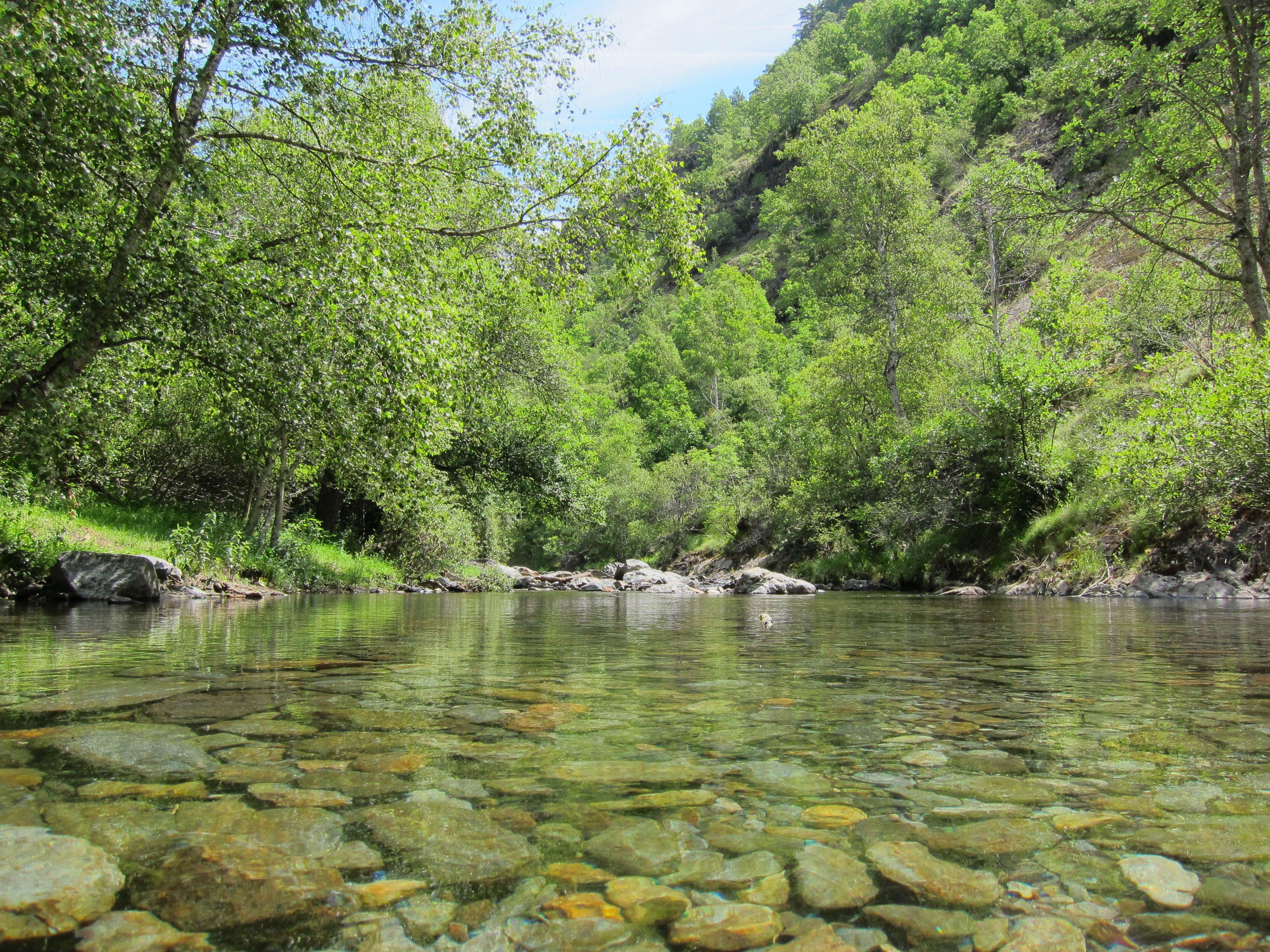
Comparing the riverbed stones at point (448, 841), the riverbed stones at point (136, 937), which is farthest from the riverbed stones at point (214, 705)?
the riverbed stones at point (136, 937)

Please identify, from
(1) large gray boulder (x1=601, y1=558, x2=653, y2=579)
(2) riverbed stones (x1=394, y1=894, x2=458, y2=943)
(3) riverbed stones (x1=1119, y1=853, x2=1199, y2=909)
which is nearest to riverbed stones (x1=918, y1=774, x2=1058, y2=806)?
(3) riverbed stones (x1=1119, y1=853, x2=1199, y2=909)

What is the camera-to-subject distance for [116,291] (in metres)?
6.73

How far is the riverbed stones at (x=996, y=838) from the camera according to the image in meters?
1.85

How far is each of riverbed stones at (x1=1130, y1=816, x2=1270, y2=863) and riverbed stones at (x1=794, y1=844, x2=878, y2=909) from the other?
75cm

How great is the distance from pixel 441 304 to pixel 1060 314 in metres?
20.1

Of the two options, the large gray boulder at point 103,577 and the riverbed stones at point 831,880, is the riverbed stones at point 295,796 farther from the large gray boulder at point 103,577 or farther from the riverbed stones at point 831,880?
the large gray boulder at point 103,577

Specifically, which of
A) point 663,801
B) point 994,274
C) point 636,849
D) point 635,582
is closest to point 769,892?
point 636,849

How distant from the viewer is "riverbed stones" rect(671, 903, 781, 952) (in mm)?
1405

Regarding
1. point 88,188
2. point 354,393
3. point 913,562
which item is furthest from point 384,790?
point 913,562

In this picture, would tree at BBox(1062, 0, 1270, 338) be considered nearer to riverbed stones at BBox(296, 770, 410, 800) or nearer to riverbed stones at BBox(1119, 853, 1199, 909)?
riverbed stones at BBox(1119, 853, 1199, 909)

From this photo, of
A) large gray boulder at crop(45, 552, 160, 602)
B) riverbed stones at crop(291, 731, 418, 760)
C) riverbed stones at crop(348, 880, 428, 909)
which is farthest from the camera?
large gray boulder at crop(45, 552, 160, 602)

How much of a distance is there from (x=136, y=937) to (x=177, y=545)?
48.7 feet

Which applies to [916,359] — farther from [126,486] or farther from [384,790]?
[384,790]

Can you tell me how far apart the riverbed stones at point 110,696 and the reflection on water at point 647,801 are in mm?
31
